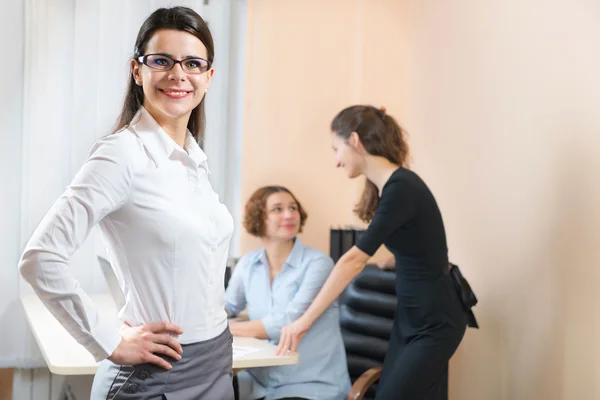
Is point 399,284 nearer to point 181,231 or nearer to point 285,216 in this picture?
point 285,216

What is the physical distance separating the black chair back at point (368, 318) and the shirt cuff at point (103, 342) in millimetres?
1692

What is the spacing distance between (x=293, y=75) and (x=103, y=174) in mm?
2688

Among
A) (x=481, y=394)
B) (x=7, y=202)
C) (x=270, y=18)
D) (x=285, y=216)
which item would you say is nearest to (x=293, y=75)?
(x=270, y=18)

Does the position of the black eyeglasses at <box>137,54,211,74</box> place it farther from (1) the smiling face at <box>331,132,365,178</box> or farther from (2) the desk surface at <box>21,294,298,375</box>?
(1) the smiling face at <box>331,132,365,178</box>

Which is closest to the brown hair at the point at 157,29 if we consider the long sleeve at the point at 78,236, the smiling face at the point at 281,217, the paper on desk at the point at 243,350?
the long sleeve at the point at 78,236

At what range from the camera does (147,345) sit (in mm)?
1330

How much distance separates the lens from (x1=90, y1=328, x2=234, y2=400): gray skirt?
136cm

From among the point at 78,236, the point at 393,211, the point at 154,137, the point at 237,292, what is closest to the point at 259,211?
the point at 237,292

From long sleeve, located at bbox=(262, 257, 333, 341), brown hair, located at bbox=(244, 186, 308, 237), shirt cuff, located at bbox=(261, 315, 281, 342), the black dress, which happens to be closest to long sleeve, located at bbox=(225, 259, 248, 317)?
brown hair, located at bbox=(244, 186, 308, 237)

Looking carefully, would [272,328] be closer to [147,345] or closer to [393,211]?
[393,211]

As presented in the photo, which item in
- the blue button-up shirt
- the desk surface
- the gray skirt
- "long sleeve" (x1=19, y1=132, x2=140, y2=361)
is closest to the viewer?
"long sleeve" (x1=19, y1=132, x2=140, y2=361)

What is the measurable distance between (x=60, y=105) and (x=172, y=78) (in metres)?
2.18

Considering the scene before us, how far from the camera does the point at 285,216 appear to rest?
305cm

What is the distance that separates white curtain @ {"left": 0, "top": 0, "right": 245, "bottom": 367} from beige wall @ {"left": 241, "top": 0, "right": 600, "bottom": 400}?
693mm
